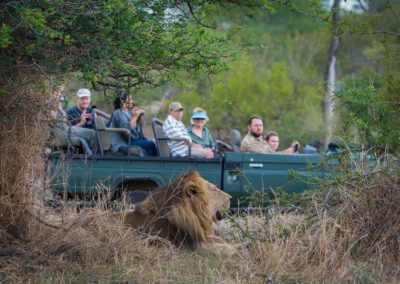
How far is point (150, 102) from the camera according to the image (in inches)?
940

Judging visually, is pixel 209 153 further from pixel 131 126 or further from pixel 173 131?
pixel 131 126

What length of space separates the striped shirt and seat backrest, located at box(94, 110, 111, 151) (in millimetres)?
1027

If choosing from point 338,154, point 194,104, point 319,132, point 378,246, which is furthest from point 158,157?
point 194,104

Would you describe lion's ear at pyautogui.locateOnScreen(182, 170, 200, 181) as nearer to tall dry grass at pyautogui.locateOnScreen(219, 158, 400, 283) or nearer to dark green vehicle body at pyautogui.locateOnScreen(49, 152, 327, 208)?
tall dry grass at pyautogui.locateOnScreen(219, 158, 400, 283)

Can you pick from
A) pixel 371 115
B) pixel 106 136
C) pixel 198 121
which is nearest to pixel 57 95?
pixel 371 115

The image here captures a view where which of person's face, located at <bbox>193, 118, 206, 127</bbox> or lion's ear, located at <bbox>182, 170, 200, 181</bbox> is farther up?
person's face, located at <bbox>193, 118, 206, 127</bbox>

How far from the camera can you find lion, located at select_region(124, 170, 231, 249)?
31.7ft

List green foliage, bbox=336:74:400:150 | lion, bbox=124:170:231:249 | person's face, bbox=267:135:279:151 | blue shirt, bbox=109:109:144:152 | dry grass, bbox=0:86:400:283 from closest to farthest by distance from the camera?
dry grass, bbox=0:86:400:283, lion, bbox=124:170:231:249, green foliage, bbox=336:74:400:150, blue shirt, bbox=109:109:144:152, person's face, bbox=267:135:279:151

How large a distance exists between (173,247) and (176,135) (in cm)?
468

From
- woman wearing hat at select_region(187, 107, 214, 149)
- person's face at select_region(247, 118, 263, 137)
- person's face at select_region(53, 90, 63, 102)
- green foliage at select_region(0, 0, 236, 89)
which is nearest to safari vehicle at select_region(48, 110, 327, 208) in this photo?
woman wearing hat at select_region(187, 107, 214, 149)

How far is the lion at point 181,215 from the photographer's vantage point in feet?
31.7

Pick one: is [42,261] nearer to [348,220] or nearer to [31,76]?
[31,76]

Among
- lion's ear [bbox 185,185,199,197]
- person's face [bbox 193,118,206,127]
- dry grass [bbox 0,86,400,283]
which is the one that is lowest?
dry grass [bbox 0,86,400,283]

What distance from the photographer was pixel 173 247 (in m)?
9.40
